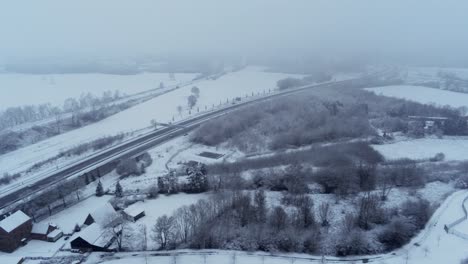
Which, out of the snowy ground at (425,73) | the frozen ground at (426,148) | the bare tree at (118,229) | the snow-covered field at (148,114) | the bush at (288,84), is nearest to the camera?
the bare tree at (118,229)

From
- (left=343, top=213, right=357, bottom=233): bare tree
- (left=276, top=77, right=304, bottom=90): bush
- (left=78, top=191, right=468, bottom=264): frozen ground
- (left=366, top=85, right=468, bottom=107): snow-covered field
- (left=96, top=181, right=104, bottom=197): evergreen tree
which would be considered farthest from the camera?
(left=276, top=77, right=304, bottom=90): bush

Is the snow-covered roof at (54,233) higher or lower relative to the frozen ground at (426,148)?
lower

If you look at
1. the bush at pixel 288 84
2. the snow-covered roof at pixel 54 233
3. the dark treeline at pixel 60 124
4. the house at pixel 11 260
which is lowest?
the house at pixel 11 260

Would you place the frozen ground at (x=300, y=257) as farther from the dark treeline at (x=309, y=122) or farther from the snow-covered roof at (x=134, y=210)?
the dark treeline at (x=309, y=122)

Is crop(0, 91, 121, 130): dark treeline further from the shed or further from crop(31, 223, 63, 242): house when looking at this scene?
the shed

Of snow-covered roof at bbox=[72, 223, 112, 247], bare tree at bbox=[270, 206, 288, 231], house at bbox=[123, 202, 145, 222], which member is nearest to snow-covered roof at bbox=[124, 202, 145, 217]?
house at bbox=[123, 202, 145, 222]

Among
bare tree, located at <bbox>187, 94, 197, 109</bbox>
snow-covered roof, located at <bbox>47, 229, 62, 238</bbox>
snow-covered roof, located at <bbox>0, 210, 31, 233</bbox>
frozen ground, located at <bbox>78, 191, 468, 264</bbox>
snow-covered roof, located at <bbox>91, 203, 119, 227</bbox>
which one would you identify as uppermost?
bare tree, located at <bbox>187, 94, 197, 109</bbox>

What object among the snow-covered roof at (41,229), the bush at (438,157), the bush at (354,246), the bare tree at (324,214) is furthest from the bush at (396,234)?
the snow-covered roof at (41,229)
